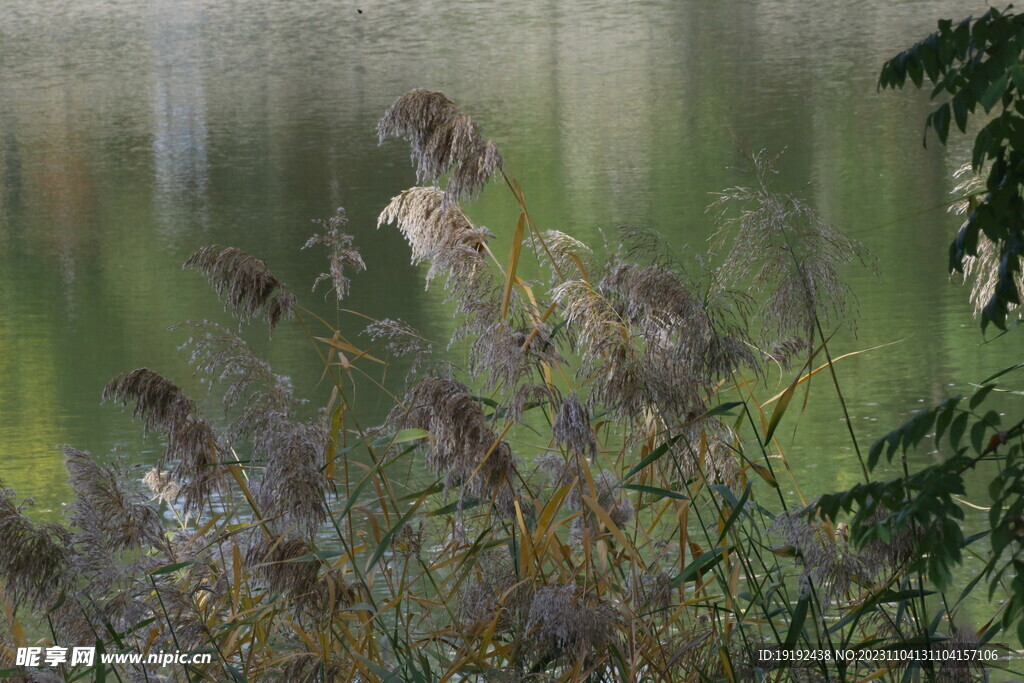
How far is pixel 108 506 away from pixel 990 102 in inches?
69.8

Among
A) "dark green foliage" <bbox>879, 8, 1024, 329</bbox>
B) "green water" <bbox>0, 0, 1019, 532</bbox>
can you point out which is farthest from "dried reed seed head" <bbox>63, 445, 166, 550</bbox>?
"green water" <bbox>0, 0, 1019, 532</bbox>

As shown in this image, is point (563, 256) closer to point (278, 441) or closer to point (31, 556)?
point (278, 441)

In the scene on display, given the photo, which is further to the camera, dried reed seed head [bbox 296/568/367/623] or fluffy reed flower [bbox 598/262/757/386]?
dried reed seed head [bbox 296/568/367/623]

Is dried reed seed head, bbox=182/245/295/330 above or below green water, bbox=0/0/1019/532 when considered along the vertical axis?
above

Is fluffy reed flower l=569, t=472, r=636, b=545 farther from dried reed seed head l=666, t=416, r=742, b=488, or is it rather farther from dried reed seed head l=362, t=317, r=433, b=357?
dried reed seed head l=362, t=317, r=433, b=357

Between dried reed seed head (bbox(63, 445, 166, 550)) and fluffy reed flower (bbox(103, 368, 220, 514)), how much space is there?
12cm

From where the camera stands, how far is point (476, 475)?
2389 mm

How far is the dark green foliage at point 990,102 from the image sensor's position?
1769 millimetres

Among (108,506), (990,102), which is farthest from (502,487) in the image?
(990,102)

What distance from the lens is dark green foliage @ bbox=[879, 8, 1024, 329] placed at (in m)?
1.77

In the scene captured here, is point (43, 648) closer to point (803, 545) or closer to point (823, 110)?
point (803, 545)

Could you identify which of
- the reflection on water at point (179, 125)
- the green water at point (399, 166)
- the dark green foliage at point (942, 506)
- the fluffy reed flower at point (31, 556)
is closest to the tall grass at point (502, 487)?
the fluffy reed flower at point (31, 556)

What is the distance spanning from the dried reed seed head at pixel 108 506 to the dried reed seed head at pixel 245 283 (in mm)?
422

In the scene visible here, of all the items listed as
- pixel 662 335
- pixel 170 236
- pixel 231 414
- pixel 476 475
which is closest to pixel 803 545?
pixel 662 335
